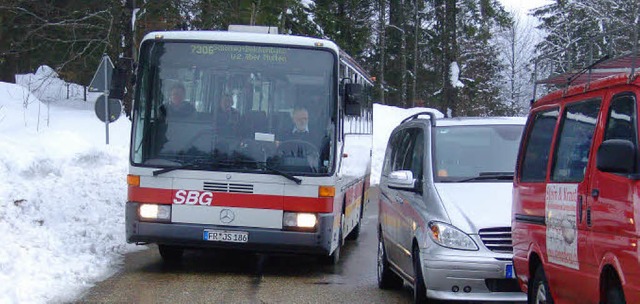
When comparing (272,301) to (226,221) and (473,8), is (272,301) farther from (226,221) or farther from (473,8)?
(473,8)

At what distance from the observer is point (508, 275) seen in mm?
7555

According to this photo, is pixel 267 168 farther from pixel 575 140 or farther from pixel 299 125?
pixel 575 140

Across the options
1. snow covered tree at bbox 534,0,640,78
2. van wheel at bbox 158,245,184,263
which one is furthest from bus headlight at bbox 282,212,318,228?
snow covered tree at bbox 534,0,640,78

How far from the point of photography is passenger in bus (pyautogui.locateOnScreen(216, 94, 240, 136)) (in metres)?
10.5

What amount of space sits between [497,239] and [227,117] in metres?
4.22

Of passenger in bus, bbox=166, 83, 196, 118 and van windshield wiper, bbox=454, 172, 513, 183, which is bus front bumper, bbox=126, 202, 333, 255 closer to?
passenger in bus, bbox=166, 83, 196, 118

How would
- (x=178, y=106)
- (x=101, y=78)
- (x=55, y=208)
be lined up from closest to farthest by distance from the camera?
1. (x=178, y=106)
2. (x=55, y=208)
3. (x=101, y=78)

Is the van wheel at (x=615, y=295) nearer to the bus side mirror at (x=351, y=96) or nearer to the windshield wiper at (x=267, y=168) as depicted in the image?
the windshield wiper at (x=267, y=168)

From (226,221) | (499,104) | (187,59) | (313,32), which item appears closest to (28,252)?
(226,221)

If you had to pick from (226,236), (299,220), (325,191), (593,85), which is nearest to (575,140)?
(593,85)

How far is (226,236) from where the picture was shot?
33.8 ft

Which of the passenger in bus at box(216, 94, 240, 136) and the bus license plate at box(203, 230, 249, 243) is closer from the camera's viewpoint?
the bus license plate at box(203, 230, 249, 243)

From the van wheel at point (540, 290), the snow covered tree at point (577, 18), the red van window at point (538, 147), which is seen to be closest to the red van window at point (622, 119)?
the red van window at point (538, 147)

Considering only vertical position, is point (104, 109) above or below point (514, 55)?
below
